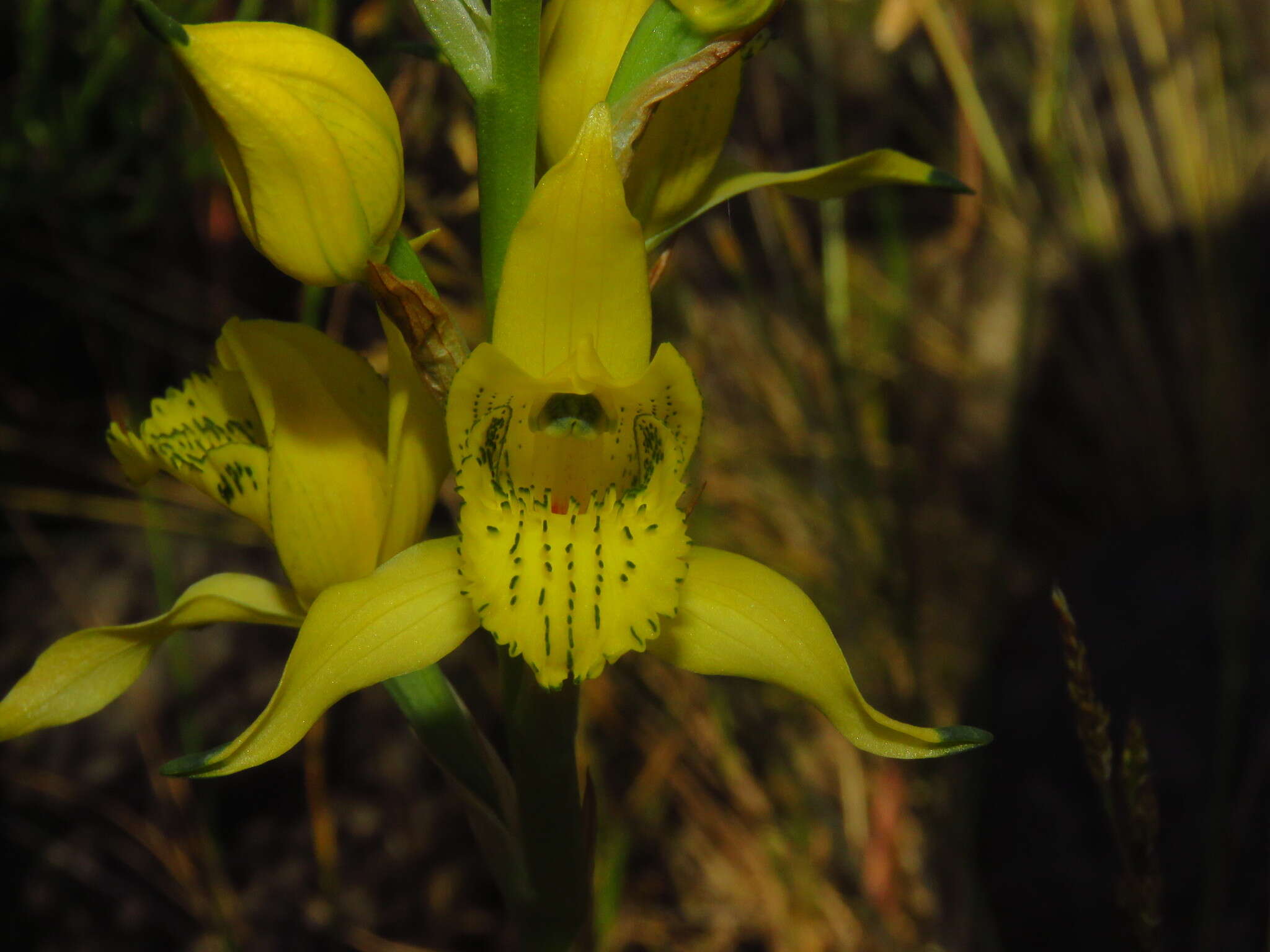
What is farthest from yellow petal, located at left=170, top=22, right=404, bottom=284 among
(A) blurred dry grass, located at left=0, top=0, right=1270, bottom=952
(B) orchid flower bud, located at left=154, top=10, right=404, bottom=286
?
(A) blurred dry grass, located at left=0, top=0, right=1270, bottom=952

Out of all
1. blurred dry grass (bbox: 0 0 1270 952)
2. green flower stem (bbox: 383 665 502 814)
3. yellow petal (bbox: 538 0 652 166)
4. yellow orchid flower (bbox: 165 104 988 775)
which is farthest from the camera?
blurred dry grass (bbox: 0 0 1270 952)

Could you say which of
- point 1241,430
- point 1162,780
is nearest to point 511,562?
point 1162,780

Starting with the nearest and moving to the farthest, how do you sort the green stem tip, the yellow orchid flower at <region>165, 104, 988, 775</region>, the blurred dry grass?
the green stem tip < the yellow orchid flower at <region>165, 104, 988, 775</region> < the blurred dry grass

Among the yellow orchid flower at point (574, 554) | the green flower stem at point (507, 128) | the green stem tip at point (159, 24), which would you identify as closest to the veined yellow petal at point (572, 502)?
the yellow orchid flower at point (574, 554)

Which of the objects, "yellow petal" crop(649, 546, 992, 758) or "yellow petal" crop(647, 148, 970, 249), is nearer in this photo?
"yellow petal" crop(649, 546, 992, 758)

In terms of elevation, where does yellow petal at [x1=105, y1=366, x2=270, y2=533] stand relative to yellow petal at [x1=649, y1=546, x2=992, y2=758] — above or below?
above

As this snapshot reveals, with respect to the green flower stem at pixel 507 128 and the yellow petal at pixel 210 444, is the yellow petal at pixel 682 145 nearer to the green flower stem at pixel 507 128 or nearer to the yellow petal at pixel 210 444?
the green flower stem at pixel 507 128

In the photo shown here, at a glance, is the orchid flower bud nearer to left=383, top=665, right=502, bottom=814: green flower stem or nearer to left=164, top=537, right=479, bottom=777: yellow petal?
left=164, top=537, right=479, bottom=777: yellow petal

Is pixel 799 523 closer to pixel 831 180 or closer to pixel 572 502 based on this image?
pixel 831 180
